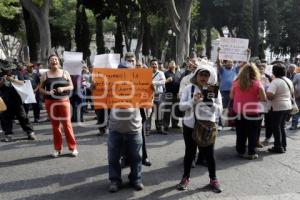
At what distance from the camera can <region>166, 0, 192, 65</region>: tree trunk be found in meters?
21.5

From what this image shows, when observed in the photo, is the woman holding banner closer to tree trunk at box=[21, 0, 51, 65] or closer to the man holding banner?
the man holding banner

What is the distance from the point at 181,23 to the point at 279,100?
13677 mm

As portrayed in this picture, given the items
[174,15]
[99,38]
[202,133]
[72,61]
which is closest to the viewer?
[202,133]

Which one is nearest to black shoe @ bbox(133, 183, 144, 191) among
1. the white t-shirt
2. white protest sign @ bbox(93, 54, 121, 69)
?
white protest sign @ bbox(93, 54, 121, 69)

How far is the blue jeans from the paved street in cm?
23

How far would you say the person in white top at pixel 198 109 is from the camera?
6.09 meters

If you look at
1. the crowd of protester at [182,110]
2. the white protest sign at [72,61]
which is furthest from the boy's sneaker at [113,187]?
the white protest sign at [72,61]

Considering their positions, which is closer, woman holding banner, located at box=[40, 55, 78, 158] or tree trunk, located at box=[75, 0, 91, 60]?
woman holding banner, located at box=[40, 55, 78, 158]

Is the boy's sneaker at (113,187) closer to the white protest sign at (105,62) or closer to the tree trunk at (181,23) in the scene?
the white protest sign at (105,62)

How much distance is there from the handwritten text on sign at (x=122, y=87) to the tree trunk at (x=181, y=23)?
15055 millimetres

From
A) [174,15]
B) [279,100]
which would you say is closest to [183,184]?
[279,100]

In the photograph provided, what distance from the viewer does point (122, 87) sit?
6.34 metres

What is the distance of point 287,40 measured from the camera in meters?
44.7

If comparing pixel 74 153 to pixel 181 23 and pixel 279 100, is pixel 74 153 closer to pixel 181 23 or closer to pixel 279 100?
pixel 279 100
